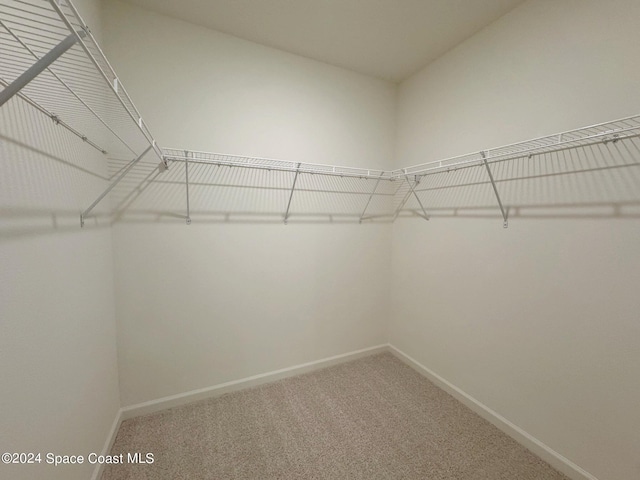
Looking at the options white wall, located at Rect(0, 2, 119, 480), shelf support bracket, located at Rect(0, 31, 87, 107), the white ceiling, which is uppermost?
the white ceiling

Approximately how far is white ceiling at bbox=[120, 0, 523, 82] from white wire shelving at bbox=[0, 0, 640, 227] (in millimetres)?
812

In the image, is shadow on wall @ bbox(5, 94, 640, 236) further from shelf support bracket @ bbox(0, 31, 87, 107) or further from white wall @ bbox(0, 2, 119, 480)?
shelf support bracket @ bbox(0, 31, 87, 107)

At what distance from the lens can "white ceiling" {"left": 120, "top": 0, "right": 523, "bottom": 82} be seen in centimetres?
148

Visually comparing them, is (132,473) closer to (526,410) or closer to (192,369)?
(192,369)

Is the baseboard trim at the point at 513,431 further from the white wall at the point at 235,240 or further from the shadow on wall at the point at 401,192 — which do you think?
the shadow on wall at the point at 401,192

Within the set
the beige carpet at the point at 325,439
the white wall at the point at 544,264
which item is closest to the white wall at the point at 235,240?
the beige carpet at the point at 325,439

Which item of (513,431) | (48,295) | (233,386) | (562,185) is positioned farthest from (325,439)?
(562,185)

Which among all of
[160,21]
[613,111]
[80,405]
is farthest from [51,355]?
[613,111]

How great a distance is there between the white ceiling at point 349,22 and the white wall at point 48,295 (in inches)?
26.2

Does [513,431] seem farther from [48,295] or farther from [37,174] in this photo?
[37,174]

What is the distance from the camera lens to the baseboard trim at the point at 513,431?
1.33m

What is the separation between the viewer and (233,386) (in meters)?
1.94

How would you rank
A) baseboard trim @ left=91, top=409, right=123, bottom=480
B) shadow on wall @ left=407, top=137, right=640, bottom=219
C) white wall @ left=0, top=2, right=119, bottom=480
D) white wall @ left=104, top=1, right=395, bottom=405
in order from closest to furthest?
white wall @ left=0, top=2, right=119, bottom=480
shadow on wall @ left=407, top=137, right=640, bottom=219
baseboard trim @ left=91, top=409, right=123, bottom=480
white wall @ left=104, top=1, right=395, bottom=405

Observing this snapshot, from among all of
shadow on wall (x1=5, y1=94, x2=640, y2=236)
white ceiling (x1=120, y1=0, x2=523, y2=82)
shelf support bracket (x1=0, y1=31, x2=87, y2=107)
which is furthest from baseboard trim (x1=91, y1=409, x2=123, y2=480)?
white ceiling (x1=120, y1=0, x2=523, y2=82)
